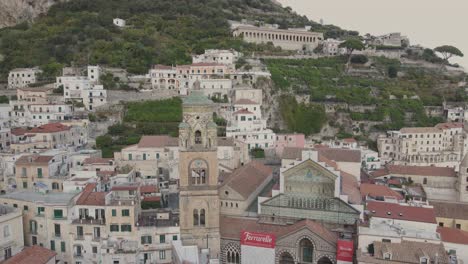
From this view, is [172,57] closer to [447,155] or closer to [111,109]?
[111,109]

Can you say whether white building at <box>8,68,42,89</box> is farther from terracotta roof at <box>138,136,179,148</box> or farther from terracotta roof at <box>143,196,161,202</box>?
terracotta roof at <box>143,196,161,202</box>

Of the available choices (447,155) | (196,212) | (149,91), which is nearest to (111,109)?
(149,91)

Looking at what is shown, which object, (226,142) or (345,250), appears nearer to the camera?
(345,250)

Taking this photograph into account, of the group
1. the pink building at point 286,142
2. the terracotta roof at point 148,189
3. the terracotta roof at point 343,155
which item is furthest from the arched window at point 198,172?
the pink building at point 286,142

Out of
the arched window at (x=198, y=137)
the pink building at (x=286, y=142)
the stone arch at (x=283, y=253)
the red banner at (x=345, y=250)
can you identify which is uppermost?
the arched window at (x=198, y=137)

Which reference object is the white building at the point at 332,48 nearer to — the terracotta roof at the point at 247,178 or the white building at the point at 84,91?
the white building at the point at 84,91

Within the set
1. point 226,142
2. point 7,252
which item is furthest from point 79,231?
point 226,142

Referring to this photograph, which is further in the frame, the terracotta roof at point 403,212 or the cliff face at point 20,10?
the cliff face at point 20,10

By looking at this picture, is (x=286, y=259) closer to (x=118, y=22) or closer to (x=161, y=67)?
(x=161, y=67)
